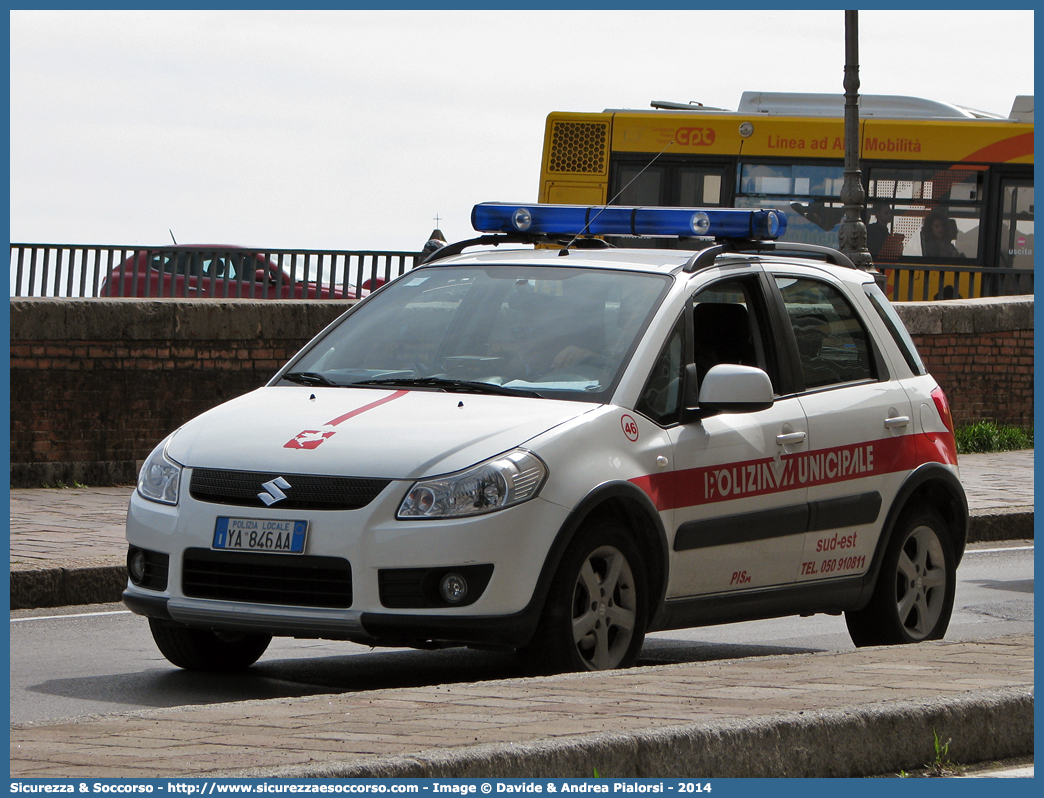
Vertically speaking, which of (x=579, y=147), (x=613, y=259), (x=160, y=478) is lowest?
(x=160, y=478)

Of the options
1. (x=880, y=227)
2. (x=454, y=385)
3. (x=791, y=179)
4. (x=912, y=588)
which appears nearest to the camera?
(x=454, y=385)

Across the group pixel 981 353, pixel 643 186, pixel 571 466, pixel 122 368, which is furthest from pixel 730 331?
pixel 643 186

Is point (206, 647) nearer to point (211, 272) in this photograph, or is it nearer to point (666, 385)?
point (666, 385)

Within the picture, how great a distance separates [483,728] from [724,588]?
2.59 m

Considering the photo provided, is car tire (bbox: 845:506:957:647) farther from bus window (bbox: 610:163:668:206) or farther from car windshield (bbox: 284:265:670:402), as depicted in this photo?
bus window (bbox: 610:163:668:206)

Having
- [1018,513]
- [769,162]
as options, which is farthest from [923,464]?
[769,162]

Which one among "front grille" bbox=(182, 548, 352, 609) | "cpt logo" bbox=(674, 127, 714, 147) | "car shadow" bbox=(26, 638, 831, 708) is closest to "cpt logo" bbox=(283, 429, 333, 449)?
"front grille" bbox=(182, 548, 352, 609)

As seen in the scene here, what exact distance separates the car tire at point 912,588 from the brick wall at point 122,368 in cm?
752

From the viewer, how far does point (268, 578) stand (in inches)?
248

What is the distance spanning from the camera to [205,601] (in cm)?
643

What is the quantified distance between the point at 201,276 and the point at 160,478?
12824 millimetres

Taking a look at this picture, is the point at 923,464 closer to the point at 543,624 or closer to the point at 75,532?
the point at 543,624

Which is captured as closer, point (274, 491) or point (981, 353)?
point (274, 491)

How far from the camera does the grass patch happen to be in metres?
20.2
